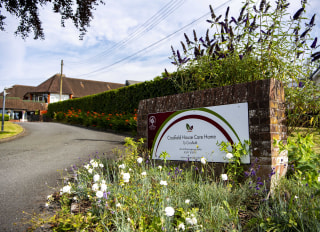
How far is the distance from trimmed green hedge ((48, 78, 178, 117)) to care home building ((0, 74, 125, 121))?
65.3 ft

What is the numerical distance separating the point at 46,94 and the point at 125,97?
32.5m

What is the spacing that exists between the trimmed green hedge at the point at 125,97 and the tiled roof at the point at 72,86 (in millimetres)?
20288

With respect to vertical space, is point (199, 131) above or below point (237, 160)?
above

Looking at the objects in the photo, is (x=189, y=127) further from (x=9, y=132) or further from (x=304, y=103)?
(x=9, y=132)

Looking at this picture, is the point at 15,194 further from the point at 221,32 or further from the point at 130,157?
the point at 221,32

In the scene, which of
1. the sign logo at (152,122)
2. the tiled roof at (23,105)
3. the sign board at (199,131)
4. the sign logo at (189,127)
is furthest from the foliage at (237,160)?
the tiled roof at (23,105)

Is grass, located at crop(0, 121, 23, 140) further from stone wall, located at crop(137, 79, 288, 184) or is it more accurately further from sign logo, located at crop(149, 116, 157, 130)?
stone wall, located at crop(137, 79, 288, 184)

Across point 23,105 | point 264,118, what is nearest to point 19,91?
point 23,105

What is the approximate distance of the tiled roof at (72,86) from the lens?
42.8 m

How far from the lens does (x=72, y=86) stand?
148 feet

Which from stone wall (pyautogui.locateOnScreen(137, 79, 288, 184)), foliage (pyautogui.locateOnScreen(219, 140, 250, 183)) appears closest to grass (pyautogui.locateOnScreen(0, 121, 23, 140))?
foliage (pyautogui.locateOnScreen(219, 140, 250, 183))

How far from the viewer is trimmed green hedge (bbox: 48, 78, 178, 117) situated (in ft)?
38.5

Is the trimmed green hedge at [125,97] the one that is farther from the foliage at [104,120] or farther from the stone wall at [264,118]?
the stone wall at [264,118]

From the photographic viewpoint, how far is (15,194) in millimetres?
4461
